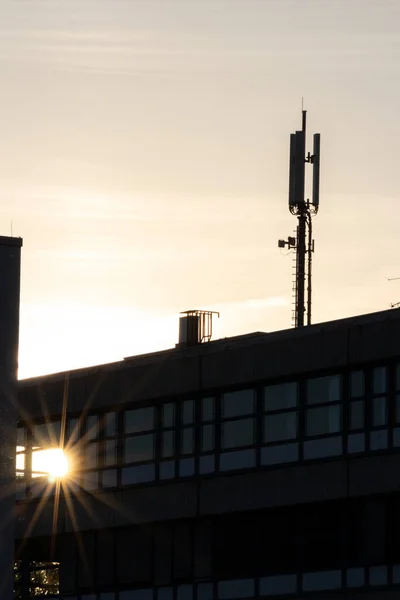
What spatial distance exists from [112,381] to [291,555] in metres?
7.61

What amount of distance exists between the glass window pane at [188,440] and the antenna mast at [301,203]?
26.2m

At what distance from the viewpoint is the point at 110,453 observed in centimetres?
4253

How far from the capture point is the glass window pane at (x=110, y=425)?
4253cm

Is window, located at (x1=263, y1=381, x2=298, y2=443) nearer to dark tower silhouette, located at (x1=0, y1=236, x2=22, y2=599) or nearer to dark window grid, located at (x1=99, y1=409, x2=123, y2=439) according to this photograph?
dark window grid, located at (x1=99, y1=409, x2=123, y2=439)

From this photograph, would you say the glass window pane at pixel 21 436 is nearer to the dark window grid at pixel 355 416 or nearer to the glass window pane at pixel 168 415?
the glass window pane at pixel 168 415

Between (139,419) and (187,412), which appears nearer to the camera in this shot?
(187,412)

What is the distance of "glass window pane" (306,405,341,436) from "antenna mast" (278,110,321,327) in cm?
2855

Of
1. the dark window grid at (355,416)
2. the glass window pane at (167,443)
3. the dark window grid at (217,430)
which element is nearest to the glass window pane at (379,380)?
the dark window grid at (355,416)

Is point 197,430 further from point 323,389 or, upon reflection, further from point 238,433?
point 323,389

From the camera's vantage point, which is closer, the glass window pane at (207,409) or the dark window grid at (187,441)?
the glass window pane at (207,409)

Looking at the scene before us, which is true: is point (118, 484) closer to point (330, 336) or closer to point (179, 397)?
point (179, 397)

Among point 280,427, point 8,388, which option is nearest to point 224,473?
point 280,427

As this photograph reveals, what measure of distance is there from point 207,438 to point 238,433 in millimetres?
990

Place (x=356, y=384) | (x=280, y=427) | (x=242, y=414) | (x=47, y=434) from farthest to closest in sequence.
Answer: (x=47, y=434) < (x=242, y=414) < (x=280, y=427) < (x=356, y=384)
